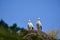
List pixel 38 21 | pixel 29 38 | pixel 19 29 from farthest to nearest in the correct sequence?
pixel 38 21, pixel 29 38, pixel 19 29

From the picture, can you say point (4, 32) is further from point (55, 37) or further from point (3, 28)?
point (55, 37)

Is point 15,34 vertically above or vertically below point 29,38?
below

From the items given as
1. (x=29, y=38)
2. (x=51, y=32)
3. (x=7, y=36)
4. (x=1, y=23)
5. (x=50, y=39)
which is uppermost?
(x=51, y=32)

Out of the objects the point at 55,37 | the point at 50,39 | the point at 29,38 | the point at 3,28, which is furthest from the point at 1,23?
the point at 55,37

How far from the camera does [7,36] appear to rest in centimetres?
379

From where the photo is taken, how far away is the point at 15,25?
4.22 meters

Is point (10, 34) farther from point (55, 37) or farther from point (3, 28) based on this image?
point (55, 37)

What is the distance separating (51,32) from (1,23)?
4.13m

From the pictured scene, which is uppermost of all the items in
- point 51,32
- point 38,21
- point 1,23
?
point 38,21

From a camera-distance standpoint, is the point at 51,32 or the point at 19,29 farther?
the point at 51,32

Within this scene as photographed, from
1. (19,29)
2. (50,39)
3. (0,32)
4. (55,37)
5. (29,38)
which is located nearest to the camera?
(0,32)

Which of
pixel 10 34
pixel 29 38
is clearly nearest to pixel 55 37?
pixel 29 38

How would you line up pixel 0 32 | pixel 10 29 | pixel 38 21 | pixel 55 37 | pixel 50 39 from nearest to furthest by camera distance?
pixel 0 32
pixel 10 29
pixel 50 39
pixel 55 37
pixel 38 21

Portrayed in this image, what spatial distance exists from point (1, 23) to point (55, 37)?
385 cm
